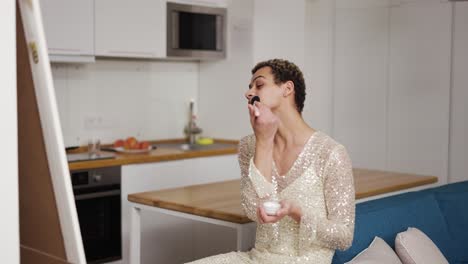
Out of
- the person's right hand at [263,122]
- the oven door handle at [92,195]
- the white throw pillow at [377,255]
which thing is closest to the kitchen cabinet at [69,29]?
the oven door handle at [92,195]

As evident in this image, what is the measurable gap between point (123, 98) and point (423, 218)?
2.76 m

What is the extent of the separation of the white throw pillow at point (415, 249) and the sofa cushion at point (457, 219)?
0.50 meters

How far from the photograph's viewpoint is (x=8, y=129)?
44.6 inches

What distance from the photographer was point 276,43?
5551 millimetres

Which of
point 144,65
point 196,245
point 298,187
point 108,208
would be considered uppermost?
point 144,65

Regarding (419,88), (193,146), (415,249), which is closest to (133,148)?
(193,146)

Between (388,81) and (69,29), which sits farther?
(388,81)

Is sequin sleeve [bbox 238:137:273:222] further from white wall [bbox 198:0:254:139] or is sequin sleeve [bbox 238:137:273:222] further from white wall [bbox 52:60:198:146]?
white wall [bbox 198:0:254:139]

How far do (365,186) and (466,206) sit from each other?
1.83 feet

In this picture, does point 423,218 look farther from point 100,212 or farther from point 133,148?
point 133,148

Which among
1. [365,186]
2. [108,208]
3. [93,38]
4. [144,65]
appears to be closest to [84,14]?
[93,38]

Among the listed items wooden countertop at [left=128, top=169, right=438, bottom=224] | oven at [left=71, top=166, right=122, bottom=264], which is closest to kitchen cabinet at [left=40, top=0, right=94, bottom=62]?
oven at [left=71, top=166, right=122, bottom=264]

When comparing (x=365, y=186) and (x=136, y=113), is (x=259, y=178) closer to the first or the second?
(x=365, y=186)

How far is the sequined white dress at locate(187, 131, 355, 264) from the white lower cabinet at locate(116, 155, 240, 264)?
2092 mm
